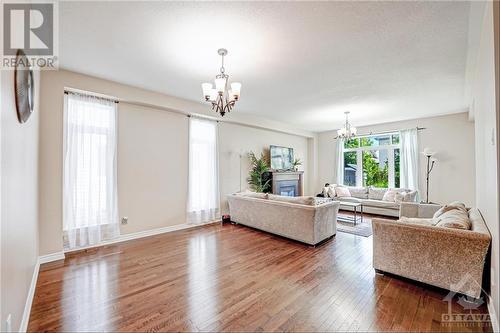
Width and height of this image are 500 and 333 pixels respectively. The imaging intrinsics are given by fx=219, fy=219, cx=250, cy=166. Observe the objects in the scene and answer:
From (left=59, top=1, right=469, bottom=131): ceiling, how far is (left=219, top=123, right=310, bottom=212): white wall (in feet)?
5.02

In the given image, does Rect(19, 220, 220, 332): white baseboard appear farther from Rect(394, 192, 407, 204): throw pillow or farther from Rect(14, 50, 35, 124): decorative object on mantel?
Rect(394, 192, 407, 204): throw pillow

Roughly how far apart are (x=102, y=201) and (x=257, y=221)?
2873 millimetres

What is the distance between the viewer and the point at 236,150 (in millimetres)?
6004

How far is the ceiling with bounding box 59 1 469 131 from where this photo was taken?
211cm

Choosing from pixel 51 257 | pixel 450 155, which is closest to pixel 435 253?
pixel 51 257

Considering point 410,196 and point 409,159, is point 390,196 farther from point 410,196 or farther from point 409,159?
point 409,159

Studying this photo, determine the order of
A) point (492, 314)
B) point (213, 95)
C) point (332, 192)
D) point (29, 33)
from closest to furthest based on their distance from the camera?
point (492, 314), point (29, 33), point (213, 95), point (332, 192)

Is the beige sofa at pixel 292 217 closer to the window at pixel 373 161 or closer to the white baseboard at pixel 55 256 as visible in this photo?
the white baseboard at pixel 55 256

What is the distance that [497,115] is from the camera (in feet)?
5.21

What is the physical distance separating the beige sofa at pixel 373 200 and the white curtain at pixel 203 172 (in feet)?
11.2

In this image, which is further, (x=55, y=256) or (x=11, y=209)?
(x=55, y=256)

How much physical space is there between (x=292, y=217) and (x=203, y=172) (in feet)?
7.82

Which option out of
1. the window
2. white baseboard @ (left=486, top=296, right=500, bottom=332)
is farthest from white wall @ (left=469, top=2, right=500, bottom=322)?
the window

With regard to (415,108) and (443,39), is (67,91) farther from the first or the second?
(415,108)
